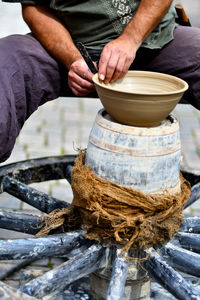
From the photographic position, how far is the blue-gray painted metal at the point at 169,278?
1.57 metres

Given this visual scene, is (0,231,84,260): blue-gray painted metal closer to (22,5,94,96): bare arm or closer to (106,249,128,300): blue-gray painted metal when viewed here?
(106,249,128,300): blue-gray painted metal

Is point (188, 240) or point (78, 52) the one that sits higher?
point (78, 52)

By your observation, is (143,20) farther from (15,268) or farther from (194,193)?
(15,268)

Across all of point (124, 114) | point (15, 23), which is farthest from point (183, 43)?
point (15, 23)

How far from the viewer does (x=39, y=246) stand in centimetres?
169

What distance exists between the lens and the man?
1.88 meters

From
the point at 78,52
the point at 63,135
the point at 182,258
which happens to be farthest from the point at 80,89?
the point at 63,135

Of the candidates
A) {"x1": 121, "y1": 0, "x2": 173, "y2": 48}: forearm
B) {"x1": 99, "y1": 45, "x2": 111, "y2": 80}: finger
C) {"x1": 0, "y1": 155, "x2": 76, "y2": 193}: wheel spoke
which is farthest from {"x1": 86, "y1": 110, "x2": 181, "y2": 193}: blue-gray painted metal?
{"x1": 0, "y1": 155, "x2": 76, "y2": 193}: wheel spoke

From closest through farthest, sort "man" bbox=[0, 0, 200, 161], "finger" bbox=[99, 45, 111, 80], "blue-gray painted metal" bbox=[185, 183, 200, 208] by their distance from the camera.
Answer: "finger" bbox=[99, 45, 111, 80]
"man" bbox=[0, 0, 200, 161]
"blue-gray painted metal" bbox=[185, 183, 200, 208]

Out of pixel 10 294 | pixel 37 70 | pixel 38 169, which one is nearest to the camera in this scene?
pixel 10 294

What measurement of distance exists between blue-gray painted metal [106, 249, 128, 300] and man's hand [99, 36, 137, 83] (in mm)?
613

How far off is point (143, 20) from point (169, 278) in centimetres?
97

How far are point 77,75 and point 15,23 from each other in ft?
15.1

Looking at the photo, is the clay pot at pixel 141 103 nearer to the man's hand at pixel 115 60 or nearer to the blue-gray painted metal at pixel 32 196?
the man's hand at pixel 115 60
